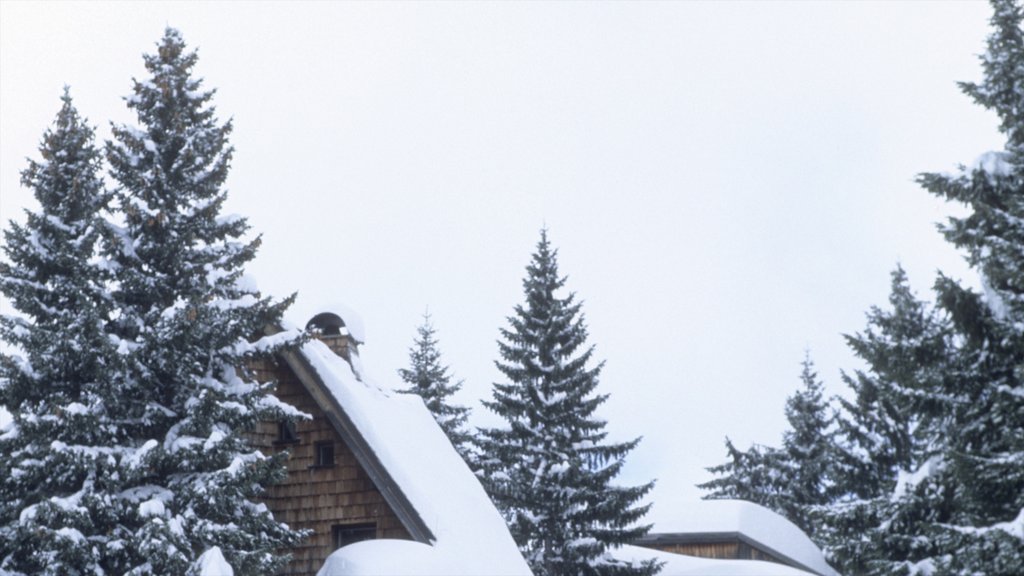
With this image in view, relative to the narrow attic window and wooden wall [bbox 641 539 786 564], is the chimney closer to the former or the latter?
the narrow attic window

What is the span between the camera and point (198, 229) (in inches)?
746

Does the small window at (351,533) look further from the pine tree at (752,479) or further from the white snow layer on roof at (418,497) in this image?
the pine tree at (752,479)

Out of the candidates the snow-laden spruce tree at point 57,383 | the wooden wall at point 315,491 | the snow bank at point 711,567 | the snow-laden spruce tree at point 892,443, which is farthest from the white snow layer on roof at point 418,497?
the snow bank at point 711,567

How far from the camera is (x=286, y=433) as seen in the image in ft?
77.4

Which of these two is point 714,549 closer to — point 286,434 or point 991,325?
point 286,434

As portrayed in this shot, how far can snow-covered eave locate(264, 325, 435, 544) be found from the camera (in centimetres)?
2200

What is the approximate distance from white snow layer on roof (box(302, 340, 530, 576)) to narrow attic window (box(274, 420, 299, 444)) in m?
1.39

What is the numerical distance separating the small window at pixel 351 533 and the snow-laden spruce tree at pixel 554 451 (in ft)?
29.1

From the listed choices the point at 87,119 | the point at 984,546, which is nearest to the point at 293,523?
the point at 87,119

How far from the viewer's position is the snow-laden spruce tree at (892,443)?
57.6 feet

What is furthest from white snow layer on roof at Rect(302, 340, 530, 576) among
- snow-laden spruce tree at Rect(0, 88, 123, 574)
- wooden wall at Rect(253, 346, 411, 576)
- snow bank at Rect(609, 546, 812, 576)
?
snow bank at Rect(609, 546, 812, 576)

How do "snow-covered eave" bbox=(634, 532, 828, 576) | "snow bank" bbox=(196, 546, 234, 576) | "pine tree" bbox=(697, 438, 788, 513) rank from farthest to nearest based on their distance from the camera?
"pine tree" bbox=(697, 438, 788, 513), "snow-covered eave" bbox=(634, 532, 828, 576), "snow bank" bbox=(196, 546, 234, 576)

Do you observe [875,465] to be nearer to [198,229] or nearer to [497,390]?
[497,390]

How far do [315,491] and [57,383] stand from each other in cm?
654
